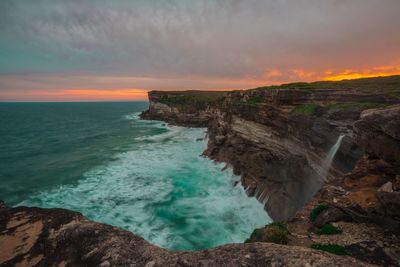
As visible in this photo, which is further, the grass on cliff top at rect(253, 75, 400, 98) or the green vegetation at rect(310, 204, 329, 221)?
the grass on cliff top at rect(253, 75, 400, 98)

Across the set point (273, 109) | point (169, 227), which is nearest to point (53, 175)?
point (169, 227)

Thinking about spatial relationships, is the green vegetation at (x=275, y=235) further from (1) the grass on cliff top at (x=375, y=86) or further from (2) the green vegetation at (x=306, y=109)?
(1) the grass on cliff top at (x=375, y=86)

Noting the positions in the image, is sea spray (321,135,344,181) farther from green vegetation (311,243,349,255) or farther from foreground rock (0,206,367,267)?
foreground rock (0,206,367,267)

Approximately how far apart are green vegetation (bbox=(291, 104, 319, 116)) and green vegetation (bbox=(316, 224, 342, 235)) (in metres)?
11.6

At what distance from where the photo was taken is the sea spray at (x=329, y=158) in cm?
1564

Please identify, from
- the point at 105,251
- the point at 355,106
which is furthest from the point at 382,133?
the point at 105,251

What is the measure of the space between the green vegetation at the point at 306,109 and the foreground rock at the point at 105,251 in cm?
1479

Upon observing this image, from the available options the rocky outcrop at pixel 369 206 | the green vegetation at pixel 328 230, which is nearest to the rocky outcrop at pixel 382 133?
the rocky outcrop at pixel 369 206

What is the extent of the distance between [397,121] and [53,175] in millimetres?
34380

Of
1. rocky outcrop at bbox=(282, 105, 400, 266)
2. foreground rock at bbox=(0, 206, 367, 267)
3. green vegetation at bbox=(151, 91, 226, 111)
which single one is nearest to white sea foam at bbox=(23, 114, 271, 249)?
rocky outcrop at bbox=(282, 105, 400, 266)

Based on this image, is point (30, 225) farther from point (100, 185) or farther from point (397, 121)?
point (100, 185)

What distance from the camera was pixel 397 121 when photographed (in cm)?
860

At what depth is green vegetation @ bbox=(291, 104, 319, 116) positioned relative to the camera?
18.8 metres

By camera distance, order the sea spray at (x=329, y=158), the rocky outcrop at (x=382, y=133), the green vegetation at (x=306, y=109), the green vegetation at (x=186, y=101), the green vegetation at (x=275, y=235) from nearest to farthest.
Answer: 1. the green vegetation at (x=275, y=235)
2. the rocky outcrop at (x=382, y=133)
3. the sea spray at (x=329, y=158)
4. the green vegetation at (x=306, y=109)
5. the green vegetation at (x=186, y=101)
